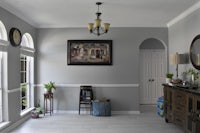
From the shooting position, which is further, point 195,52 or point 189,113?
point 195,52

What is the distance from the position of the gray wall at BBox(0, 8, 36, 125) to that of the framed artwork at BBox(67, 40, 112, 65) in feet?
5.50

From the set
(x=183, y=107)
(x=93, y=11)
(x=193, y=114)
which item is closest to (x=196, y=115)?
(x=193, y=114)

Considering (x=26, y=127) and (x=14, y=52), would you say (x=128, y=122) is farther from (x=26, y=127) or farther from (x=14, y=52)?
(x=14, y=52)

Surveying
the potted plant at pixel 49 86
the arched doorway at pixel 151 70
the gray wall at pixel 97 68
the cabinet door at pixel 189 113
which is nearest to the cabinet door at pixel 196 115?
the cabinet door at pixel 189 113

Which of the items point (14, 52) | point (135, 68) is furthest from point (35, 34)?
point (135, 68)

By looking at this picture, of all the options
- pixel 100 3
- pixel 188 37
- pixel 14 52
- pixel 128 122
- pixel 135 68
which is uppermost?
pixel 100 3

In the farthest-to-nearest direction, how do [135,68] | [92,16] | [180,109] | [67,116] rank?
[135,68], [67,116], [92,16], [180,109]

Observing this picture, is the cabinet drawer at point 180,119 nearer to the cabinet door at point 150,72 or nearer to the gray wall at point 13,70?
the cabinet door at point 150,72

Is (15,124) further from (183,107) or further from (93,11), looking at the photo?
(183,107)

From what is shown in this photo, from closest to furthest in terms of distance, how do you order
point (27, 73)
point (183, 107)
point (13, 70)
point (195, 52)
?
point (183, 107), point (195, 52), point (13, 70), point (27, 73)

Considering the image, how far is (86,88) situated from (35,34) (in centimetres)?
230

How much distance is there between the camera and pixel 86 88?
5789 mm

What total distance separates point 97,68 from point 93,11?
2013 millimetres

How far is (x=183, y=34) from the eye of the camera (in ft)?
15.6
